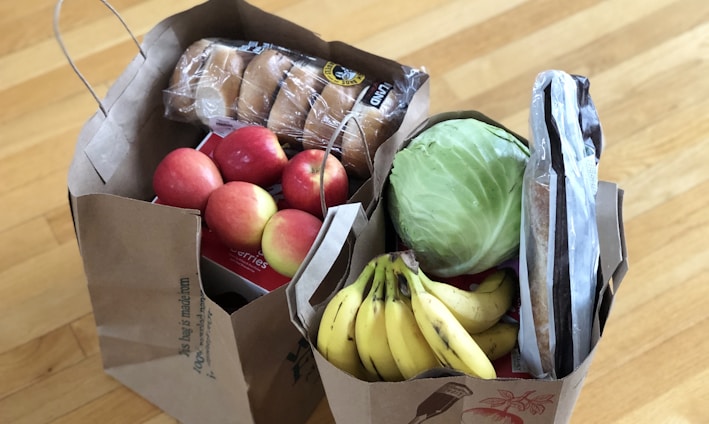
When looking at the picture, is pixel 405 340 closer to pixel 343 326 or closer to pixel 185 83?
pixel 343 326

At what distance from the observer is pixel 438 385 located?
2.43ft

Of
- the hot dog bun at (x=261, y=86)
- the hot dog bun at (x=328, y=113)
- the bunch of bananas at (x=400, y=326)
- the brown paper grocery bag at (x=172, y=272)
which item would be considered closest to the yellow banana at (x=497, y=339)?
the bunch of bananas at (x=400, y=326)

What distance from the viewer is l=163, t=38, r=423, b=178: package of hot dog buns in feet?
3.42

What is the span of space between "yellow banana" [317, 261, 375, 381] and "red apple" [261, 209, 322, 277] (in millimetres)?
134

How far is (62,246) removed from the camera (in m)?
1.32

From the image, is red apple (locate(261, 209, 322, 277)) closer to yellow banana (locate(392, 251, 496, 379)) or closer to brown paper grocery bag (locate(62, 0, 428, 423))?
brown paper grocery bag (locate(62, 0, 428, 423))

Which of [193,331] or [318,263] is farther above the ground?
[318,263]

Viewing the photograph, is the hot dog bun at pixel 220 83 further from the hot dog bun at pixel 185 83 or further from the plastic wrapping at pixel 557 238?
the plastic wrapping at pixel 557 238

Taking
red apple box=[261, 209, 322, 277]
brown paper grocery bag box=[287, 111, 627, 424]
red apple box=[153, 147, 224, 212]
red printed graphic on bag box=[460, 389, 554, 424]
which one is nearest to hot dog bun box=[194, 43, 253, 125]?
red apple box=[153, 147, 224, 212]

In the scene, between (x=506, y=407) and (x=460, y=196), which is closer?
(x=506, y=407)

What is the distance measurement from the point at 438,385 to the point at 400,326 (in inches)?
2.8

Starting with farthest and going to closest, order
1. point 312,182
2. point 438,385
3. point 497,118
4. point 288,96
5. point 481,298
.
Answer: point 497,118, point 288,96, point 312,182, point 481,298, point 438,385

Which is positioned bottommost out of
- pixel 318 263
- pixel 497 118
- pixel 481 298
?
pixel 497 118

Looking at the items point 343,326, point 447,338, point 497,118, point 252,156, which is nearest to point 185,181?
point 252,156
